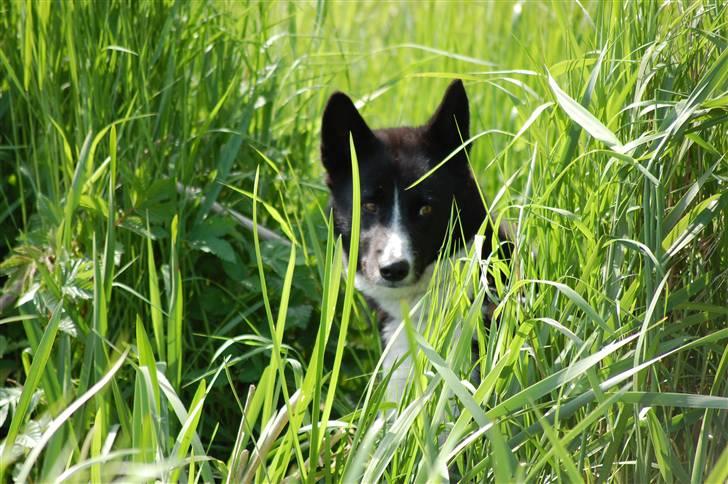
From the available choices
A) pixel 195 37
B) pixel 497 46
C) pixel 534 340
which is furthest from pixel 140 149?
pixel 497 46

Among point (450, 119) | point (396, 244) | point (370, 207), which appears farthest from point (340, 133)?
point (396, 244)

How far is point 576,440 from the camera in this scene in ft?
7.57

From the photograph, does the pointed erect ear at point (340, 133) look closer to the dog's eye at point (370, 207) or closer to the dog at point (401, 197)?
the dog at point (401, 197)

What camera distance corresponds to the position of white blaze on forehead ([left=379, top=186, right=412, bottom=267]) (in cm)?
336

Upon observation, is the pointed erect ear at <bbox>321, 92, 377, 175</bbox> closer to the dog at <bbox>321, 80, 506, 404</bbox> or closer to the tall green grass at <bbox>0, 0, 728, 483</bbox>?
the dog at <bbox>321, 80, 506, 404</bbox>

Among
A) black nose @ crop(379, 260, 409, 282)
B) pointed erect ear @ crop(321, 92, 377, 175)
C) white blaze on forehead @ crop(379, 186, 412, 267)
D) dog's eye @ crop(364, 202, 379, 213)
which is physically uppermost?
pointed erect ear @ crop(321, 92, 377, 175)

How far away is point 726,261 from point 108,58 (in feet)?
8.02

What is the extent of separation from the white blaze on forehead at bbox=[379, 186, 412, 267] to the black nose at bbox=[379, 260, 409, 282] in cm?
1

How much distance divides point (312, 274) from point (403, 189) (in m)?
0.48

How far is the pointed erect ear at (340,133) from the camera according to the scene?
11.8 ft

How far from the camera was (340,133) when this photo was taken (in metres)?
3.69

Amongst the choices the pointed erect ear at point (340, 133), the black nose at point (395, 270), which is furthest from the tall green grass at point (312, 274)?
the pointed erect ear at point (340, 133)

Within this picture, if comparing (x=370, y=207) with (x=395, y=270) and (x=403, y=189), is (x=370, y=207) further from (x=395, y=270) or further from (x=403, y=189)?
(x=395, y=270)

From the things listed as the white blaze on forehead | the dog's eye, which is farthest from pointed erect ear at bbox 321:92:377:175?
the white blaze on forehead
